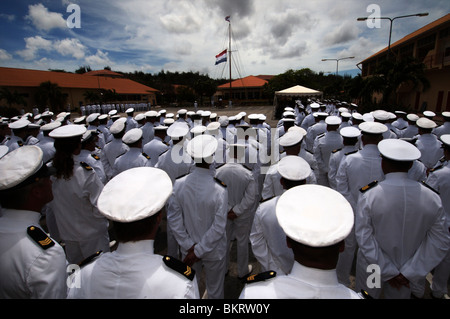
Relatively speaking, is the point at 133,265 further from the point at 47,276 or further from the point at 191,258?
the point at 191,258

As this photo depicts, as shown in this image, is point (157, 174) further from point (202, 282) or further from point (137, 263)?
point (202, 282)

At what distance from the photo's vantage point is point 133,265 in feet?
4.36

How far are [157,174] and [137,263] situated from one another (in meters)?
0.56

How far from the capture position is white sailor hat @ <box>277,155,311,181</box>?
7.11ft

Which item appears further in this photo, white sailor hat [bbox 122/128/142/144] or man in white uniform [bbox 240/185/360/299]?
white sailor hat [bbox 122/128/142/144]

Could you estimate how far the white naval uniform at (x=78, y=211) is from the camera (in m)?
2.79

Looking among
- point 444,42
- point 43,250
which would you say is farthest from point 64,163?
point 444,42

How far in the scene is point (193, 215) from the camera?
279cm

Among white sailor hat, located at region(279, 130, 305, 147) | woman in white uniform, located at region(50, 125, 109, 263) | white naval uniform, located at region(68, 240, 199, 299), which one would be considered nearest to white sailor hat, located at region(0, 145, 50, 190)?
white naval uniform, located at region(68, 240, 199, 299)

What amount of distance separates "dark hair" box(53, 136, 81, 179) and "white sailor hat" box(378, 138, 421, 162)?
3.34 metres

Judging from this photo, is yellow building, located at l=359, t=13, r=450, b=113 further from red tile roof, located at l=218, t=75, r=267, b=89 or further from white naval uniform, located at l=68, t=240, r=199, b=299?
red tile roof, located at l=218, t=75, r=267, b=89

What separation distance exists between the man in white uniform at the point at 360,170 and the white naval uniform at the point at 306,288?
2.49 metres

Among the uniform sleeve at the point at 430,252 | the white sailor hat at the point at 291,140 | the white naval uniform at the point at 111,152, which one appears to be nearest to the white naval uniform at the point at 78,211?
the white naval uniform at the point at 111,152

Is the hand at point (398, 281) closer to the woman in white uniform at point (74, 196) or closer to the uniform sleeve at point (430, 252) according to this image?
the uniform sleeve at point (430, 252)
